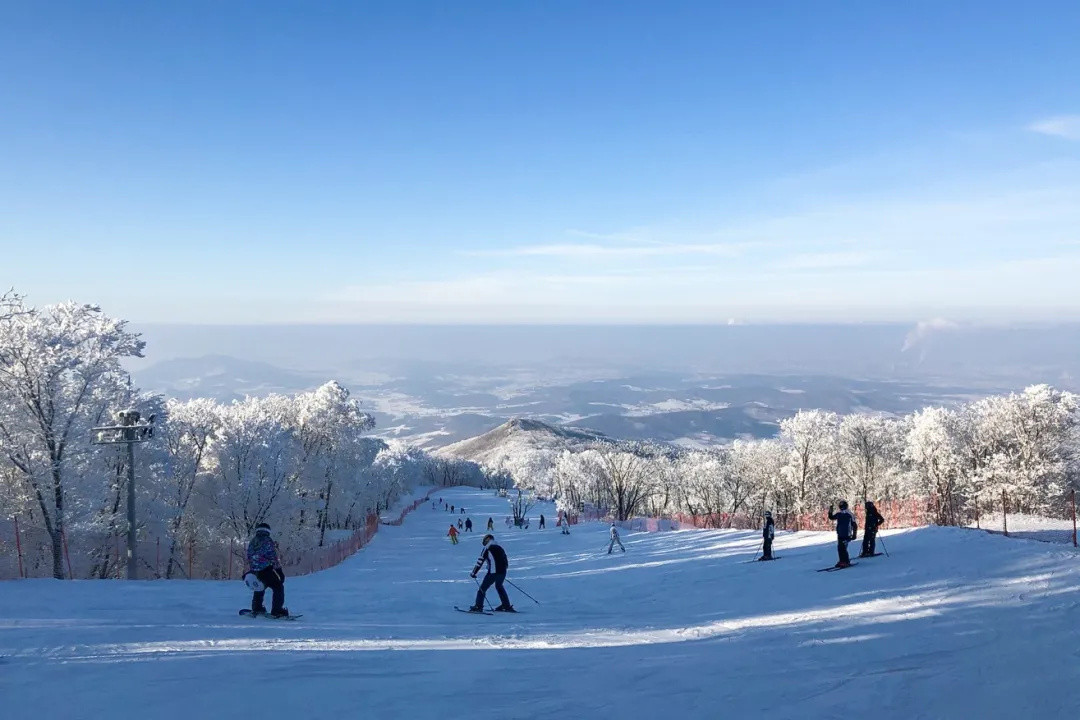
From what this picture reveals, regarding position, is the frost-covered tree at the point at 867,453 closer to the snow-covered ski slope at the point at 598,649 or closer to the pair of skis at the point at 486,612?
the snow-covered ski slope at the point at 598,649

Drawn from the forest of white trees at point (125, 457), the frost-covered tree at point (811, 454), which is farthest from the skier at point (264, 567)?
the frost-covered tree at point (811, 454)

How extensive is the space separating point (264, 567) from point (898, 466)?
195 feet

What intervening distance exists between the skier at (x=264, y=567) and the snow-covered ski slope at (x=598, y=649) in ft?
1.88

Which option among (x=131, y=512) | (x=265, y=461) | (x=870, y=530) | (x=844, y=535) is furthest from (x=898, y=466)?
(x=131, y=512)

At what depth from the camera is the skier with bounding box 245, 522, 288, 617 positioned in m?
11.7

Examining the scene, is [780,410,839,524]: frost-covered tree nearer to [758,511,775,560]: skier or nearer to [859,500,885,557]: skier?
[758,511,775,560]: skier

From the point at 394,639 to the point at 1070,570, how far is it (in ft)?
40.3

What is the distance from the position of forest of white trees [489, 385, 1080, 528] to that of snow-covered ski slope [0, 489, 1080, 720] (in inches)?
620

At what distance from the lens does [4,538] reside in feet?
88.2

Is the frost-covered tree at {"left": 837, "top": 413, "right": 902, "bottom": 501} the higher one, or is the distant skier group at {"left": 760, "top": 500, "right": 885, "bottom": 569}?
the distant skier group at {"left": 760, "top": 500, "right": 885, "bottom": 569}

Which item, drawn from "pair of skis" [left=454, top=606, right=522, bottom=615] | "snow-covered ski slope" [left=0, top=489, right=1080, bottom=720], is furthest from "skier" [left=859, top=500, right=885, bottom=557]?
"pair of skis" [left=454, top=606, right=522, bottom=615]

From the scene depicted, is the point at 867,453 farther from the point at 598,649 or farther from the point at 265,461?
the point at 598,649

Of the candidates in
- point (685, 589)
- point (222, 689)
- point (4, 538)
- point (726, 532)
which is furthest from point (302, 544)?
point (222, 689)

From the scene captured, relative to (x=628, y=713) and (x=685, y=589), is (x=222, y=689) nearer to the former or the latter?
(x=628, y=713)
